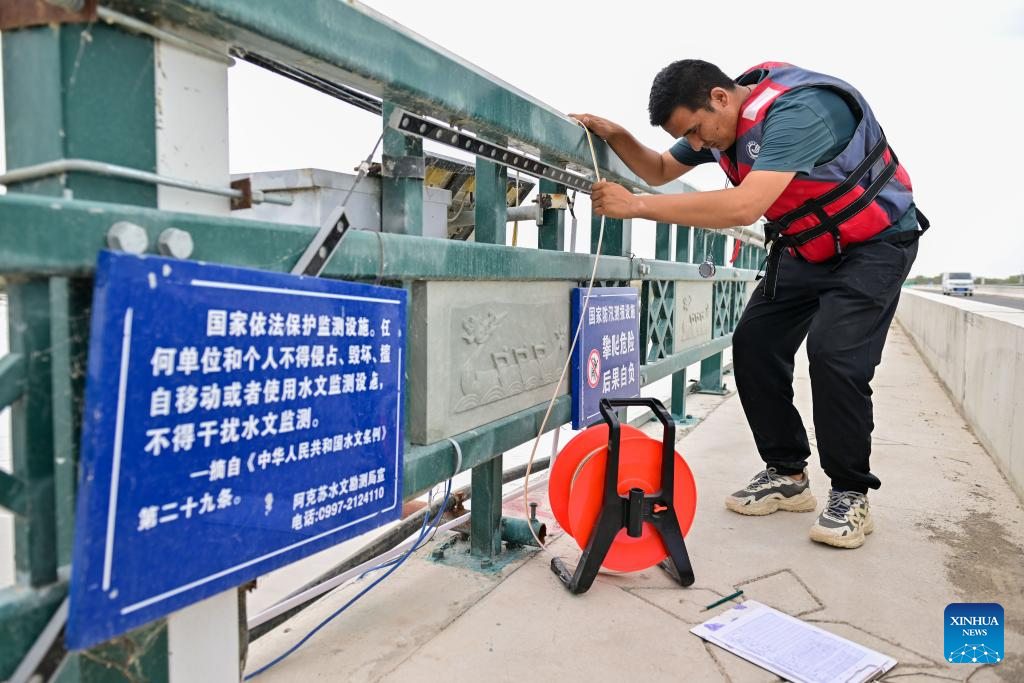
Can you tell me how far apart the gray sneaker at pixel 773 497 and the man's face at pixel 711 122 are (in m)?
1.44

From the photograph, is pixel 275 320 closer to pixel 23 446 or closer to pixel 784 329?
pixel 23 446

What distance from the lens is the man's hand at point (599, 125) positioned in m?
2.46

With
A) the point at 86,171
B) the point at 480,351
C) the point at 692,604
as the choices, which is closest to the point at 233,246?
the point at 86,171

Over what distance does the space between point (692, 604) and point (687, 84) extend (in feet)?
5.80

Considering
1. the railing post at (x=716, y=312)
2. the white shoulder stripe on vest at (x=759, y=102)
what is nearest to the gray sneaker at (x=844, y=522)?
the white shoulder stripe on vest at (x=759, y=102)

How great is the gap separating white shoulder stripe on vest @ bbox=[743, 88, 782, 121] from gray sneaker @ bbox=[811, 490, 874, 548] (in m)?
1.47

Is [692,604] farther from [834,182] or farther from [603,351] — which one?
[834,182]

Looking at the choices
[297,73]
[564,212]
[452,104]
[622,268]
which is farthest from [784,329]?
[297,73]

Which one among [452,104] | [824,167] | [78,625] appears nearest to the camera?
[78,625]

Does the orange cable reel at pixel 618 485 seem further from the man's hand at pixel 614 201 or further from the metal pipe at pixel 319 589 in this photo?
the man's hand at pixel 614 201

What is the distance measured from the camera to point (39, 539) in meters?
0.92

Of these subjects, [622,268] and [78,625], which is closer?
[78,625]

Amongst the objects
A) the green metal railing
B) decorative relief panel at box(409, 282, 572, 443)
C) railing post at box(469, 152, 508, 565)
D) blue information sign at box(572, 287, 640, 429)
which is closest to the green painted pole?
blue information sign at box(572, 287, 640, 429)

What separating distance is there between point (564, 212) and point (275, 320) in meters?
1.69
